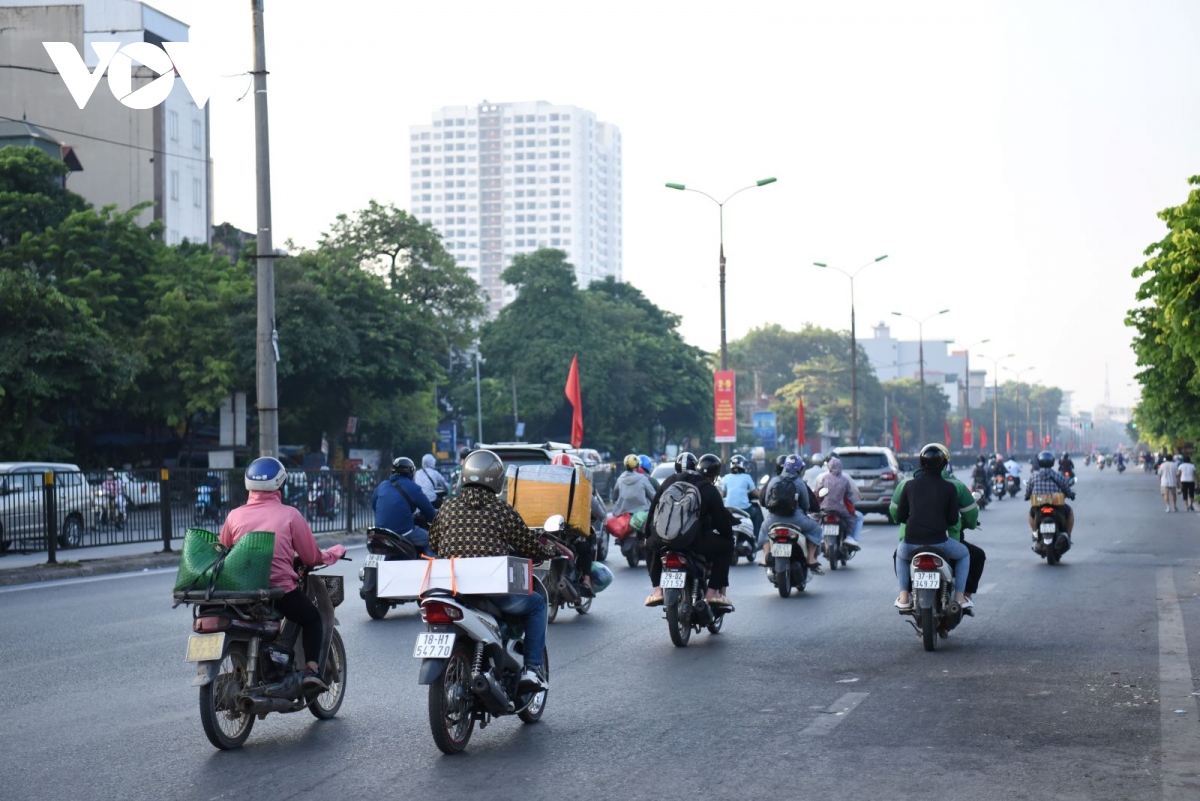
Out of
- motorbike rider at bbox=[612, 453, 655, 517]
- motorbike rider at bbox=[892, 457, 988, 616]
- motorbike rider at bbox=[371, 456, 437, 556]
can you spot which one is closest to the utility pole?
motorbike rider at bbox=[612, 453, 655, 517]

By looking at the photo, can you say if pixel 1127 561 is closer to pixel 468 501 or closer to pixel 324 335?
pixel 468 501

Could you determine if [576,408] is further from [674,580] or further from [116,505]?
[674,580]

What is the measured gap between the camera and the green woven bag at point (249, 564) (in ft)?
24.3

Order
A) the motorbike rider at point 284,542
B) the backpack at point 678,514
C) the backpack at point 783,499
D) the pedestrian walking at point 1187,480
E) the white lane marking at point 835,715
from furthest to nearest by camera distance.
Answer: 1. the pedestrian walking at point 1187,480
2. the backpack at point 783,499
3. the backpack at point 678,514
4. the white lane marking at point 835,715
5. the motorbike rider at point 284,542

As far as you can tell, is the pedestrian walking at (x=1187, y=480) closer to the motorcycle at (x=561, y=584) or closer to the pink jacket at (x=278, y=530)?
the motorcycle at (x=561, y=584)

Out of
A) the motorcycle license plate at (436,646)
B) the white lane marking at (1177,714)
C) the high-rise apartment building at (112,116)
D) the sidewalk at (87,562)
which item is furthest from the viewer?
the high-rise apartment building at (112,116)

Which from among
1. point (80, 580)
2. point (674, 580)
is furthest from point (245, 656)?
point (80, 580)

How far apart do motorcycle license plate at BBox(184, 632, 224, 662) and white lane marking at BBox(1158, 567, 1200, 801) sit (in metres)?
4.40

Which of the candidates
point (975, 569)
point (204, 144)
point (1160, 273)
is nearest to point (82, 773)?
point (975, 569)

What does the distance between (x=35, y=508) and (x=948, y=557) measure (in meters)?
14.1

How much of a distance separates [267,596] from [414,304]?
5706 cm

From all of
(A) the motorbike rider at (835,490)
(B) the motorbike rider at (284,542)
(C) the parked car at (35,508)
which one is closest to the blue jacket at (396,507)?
(B) the motorbike rider at (284,542)

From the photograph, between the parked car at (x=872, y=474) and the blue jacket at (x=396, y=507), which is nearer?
the blue jacket at (x=396, y=507)

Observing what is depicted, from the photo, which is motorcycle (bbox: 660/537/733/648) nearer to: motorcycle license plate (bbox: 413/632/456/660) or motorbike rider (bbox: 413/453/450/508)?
motorcycle license plate (bbox: 413/632/456/660)
